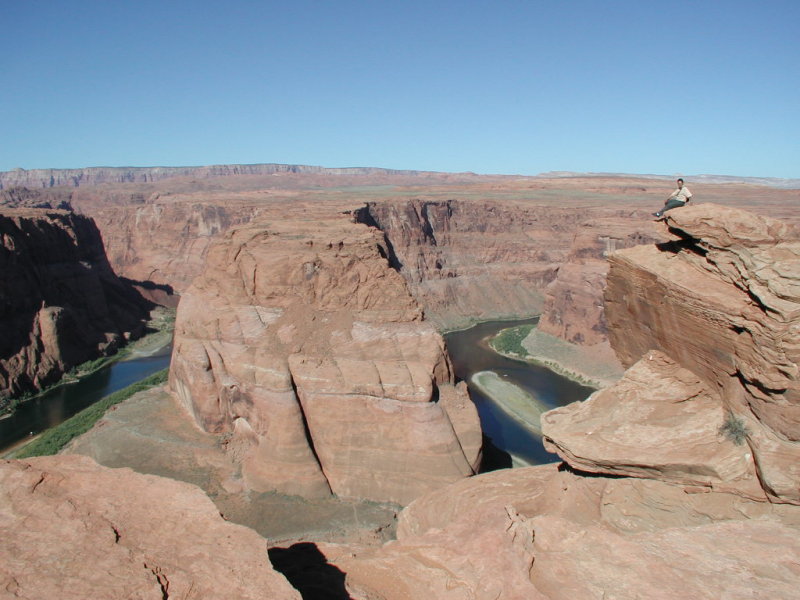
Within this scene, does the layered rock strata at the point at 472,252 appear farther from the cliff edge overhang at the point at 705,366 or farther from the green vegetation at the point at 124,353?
the cliff edge overhang at the point at 705,366

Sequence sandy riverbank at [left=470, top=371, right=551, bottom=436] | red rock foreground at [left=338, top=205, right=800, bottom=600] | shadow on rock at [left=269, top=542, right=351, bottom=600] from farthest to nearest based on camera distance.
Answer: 1. sandy riverbank at [left=470, top=371, right=551, bottom=436]
2. shadow on rock at [left=269, top=542, right=351, bottom=600]
3. red rock foreground at [left=338, top=205, right=800, bottom=600]

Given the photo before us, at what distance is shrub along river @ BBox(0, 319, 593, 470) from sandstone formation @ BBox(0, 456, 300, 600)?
1883 cm

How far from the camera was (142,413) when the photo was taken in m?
27.7

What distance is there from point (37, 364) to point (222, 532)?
4733 centimetres

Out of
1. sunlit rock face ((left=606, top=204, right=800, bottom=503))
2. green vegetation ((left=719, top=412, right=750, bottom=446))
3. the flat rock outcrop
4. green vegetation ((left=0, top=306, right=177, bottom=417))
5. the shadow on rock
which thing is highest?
sunlit rock face ((left=606, top=204, right=800, bottom=503))

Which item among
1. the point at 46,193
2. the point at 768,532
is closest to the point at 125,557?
the point at 768,532

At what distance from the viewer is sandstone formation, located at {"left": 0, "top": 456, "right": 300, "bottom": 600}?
6.38m

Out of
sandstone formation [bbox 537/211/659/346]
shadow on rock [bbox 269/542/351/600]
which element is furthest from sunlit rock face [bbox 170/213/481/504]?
sandstone formation [bbox 537/211/659/346]

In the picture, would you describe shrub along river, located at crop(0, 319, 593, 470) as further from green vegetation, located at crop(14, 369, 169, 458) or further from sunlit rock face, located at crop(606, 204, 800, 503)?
sunlit rock face, located at crop(606, 204, 800, 503)

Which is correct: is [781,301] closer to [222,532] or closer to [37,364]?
[222,532]

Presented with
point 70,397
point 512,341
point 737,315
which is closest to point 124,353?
point 70,397

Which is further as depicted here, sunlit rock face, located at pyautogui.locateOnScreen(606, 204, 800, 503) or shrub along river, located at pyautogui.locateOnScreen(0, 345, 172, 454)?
shrub along river, located at pyautogui.locateOnScreen(0, 345, 172, 454)

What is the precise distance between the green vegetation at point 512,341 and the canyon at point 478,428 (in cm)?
578

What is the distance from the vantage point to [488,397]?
1597 inches
